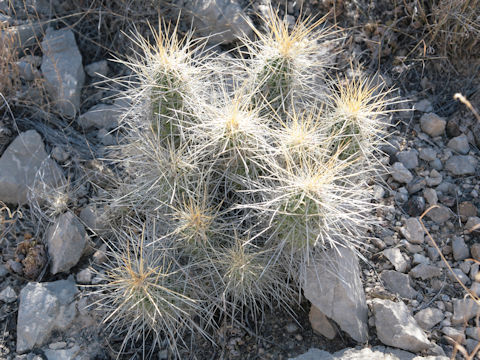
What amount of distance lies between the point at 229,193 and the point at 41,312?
116 cm

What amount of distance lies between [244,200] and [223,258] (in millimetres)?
307

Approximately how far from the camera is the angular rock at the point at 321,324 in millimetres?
2625

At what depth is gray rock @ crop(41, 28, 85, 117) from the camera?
349cm

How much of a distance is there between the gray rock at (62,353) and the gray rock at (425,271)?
1.80 m

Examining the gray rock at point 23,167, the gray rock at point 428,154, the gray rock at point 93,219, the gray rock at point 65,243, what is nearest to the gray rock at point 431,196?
the gray rock at point 428,154

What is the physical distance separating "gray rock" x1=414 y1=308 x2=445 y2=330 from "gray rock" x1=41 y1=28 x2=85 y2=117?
2.46 m

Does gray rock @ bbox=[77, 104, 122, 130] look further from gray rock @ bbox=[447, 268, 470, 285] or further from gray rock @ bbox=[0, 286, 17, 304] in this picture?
gray rock @ bbox=[447, 268, 470, 285]

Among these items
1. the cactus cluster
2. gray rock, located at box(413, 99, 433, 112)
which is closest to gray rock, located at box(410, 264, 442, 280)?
the cactus cluster

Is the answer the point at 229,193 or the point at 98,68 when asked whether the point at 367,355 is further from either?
the point at 98,68

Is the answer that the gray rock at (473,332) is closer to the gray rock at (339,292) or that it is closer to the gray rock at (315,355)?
the gray rock at (339,292)

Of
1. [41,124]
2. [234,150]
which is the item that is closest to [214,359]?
[234,150]

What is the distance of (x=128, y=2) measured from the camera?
3689 mm

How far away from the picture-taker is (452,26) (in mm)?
3494

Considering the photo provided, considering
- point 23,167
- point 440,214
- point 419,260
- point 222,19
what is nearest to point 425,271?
point 419,260
